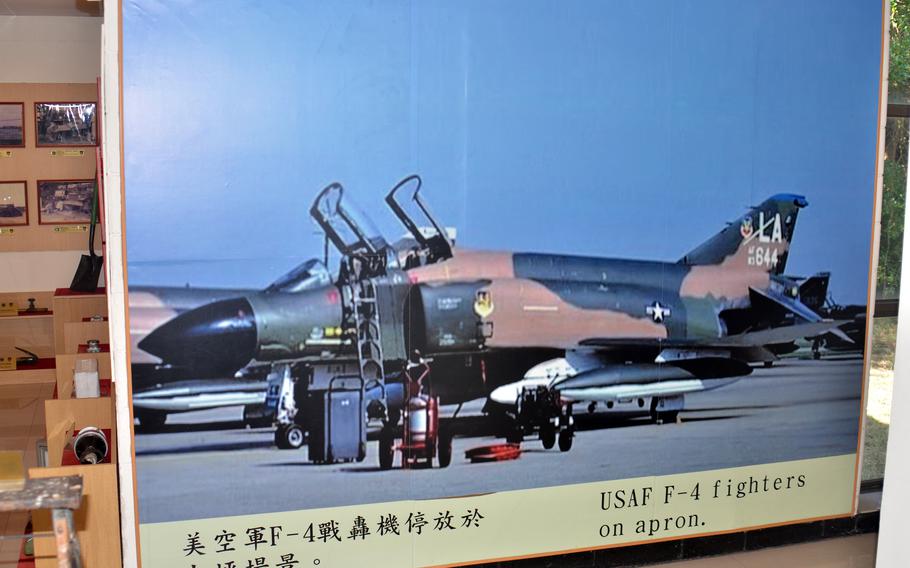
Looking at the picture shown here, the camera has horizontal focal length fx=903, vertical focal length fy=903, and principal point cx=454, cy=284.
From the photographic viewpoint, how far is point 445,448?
12.1 ft

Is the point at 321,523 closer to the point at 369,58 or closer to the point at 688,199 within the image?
the point at 369,58

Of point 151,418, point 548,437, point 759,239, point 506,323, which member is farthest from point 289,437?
point 759,239

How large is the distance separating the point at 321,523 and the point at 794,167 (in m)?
2.59

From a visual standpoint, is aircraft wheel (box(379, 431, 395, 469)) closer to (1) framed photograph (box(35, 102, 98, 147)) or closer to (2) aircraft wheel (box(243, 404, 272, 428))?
(2) aircraft wheel (box(243, 404, 272, 428))

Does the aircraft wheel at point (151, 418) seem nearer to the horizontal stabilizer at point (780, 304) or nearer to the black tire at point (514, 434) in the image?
the black tire at point (514, 434)

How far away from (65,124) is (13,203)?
0.70m

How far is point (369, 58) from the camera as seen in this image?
3.45 m

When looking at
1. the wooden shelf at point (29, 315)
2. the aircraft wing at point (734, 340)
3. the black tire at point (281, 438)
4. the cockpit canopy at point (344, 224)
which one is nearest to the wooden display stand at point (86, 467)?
the black tire at point (281, 438)

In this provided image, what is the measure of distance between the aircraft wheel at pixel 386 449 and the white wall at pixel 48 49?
4383 millimetres

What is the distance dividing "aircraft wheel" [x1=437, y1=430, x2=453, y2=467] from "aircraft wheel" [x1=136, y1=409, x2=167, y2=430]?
1.08 metres

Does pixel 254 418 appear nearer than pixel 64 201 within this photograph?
Yes

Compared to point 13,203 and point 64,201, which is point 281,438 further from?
point 13,203

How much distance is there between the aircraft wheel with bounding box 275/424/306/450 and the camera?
3486 mm

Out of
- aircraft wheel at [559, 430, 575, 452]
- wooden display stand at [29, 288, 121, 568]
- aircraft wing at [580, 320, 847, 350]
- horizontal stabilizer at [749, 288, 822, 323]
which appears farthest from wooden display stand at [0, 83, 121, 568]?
horizontal stabilizer at [749, 288, 822, 323]
